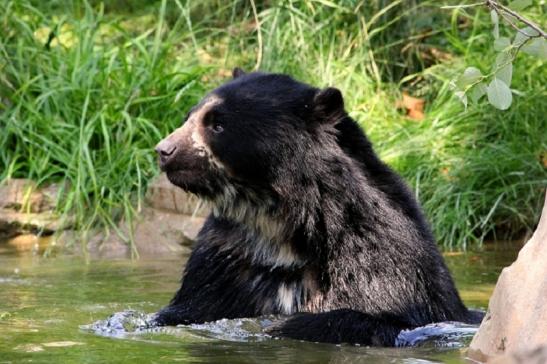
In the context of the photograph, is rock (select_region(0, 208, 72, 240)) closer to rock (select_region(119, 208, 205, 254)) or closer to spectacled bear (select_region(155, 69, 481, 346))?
rock (select_region(119, 208, 205, 254))

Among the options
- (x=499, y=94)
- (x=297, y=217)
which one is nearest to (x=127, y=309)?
(x=297, y=217)

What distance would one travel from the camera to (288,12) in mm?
11445

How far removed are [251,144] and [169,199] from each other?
14.0 ft

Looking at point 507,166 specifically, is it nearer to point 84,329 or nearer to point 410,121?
point 410,121

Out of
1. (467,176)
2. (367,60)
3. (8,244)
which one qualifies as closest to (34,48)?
(8,244)

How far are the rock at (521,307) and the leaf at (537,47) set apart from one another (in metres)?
0.58

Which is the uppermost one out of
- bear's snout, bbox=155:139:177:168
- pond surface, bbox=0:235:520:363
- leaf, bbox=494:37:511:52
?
leaf, bbox=494:37:511:52

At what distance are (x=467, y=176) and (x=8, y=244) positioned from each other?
12.2ft

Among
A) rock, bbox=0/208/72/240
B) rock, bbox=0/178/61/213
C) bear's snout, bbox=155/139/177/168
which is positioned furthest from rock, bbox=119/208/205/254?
bear's snout, bbox=155/139/177/168

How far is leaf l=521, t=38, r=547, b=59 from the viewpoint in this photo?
4.60 m

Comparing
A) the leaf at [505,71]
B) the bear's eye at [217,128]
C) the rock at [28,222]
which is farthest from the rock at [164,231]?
the leaf at [505,71]

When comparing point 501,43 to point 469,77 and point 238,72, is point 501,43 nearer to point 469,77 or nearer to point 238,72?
point 469,77

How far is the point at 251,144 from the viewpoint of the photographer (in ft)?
19.2

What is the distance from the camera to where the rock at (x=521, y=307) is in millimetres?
4172
